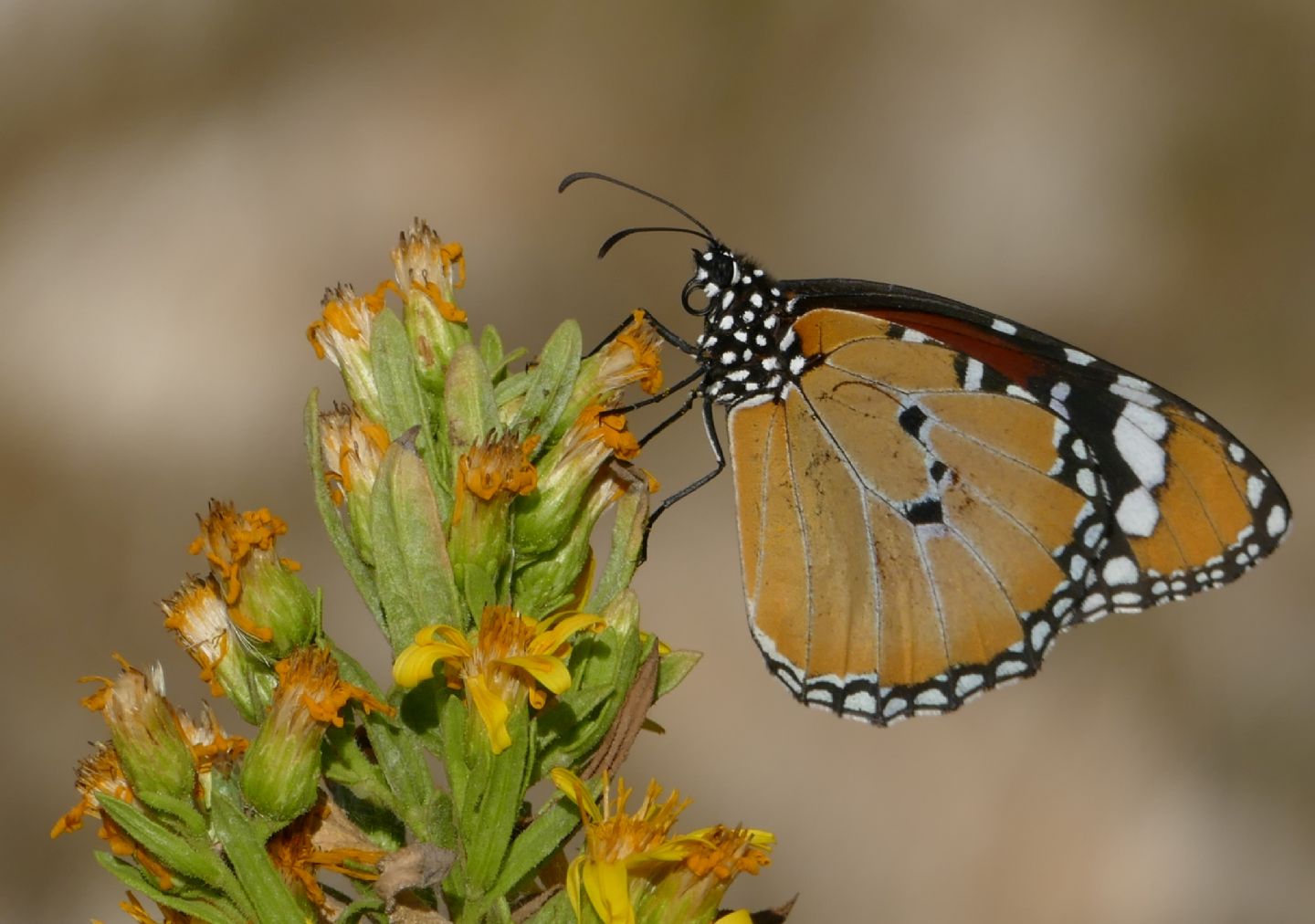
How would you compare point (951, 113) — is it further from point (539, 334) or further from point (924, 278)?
point (539, 334)

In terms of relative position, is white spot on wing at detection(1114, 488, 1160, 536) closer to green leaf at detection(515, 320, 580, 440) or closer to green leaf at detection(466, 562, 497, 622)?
green leaf at detection(515, 320, 580, 440)

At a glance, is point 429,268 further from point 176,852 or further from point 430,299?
point 176,852

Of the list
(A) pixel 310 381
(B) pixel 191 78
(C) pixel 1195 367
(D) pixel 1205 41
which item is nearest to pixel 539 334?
(A) pixel 310 381

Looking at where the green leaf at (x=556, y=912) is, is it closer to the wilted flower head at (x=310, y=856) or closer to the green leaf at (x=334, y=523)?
the wilted flower head at (x=310, y=856)

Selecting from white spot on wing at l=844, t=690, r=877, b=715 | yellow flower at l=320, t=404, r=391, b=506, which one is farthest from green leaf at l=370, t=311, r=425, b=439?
white spot on wing at l=844, t=690, r=877, b=715

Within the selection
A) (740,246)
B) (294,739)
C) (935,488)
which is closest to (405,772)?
(294,739)

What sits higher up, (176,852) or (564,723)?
(564,723)
